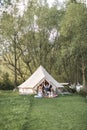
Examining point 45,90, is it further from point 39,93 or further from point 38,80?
point 38,80

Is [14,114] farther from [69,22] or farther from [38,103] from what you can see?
[69,22]

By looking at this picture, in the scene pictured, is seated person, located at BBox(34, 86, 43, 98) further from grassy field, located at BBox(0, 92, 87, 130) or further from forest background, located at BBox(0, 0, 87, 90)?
forest background, located at BBox(0, 0, 87, 90)

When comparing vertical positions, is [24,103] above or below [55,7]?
below

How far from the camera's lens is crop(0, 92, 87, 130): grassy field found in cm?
2072

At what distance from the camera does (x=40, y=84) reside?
37656 mm

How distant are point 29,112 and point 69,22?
26489 mm

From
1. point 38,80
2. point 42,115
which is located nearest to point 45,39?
point 38,80

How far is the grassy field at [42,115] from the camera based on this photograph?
20.7 m

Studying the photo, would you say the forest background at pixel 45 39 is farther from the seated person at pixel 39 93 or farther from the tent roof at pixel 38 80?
the seated person at pixel 39 93

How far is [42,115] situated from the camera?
23.2 m

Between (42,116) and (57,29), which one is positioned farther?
(57,29)

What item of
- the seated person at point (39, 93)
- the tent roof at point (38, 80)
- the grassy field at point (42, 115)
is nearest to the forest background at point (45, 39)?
the tent roof at point (38, 80)

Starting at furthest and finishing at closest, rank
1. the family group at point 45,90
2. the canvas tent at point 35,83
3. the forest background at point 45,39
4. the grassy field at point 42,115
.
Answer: the forest background at point 45,39 → the canvas tent at point 35,83 → the family group at point 45,90 → the grassy field at point 42,115

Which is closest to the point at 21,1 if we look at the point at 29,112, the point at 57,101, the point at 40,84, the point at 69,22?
the point at 69,22
